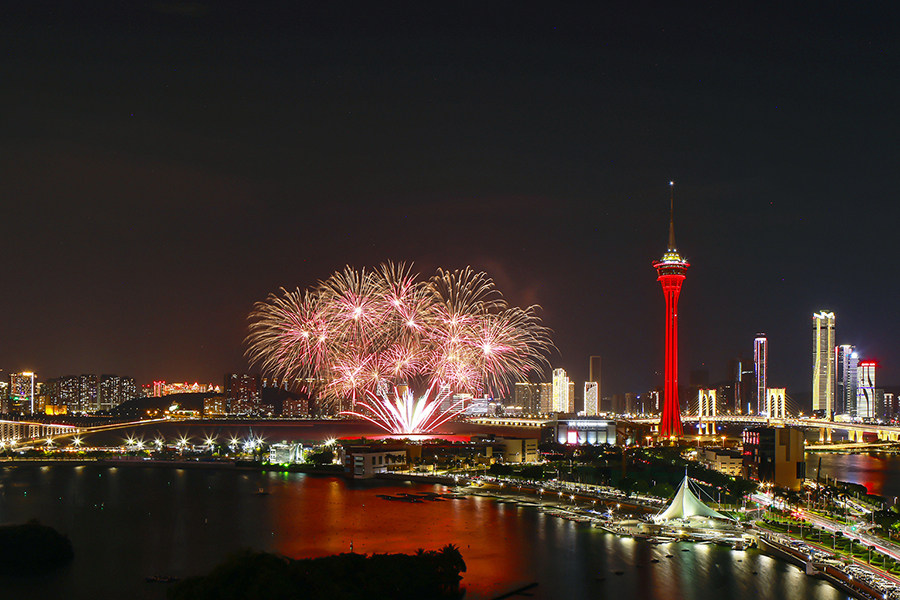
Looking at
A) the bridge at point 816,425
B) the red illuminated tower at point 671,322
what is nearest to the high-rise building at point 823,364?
the bridge at point 816,425

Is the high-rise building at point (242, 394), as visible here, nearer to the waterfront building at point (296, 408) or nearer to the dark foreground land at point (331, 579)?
the waterfront building at point (296, 408)

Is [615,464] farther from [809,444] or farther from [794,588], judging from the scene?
[809,444]

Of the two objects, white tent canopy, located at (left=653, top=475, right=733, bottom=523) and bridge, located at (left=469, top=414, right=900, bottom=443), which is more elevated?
white tent canopy, located at (left=653, top=475, right=733, bottom=523)

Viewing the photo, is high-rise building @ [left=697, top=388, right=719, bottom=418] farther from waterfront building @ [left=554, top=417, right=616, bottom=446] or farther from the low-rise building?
the low-rise building

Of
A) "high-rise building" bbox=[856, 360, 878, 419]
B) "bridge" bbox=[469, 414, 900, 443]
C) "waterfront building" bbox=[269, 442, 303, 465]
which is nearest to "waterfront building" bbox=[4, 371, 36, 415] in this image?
"bridge" bbox=[469, 414, 900, 443]

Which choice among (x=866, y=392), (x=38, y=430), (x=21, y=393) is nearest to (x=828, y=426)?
(x=866, y=392)
